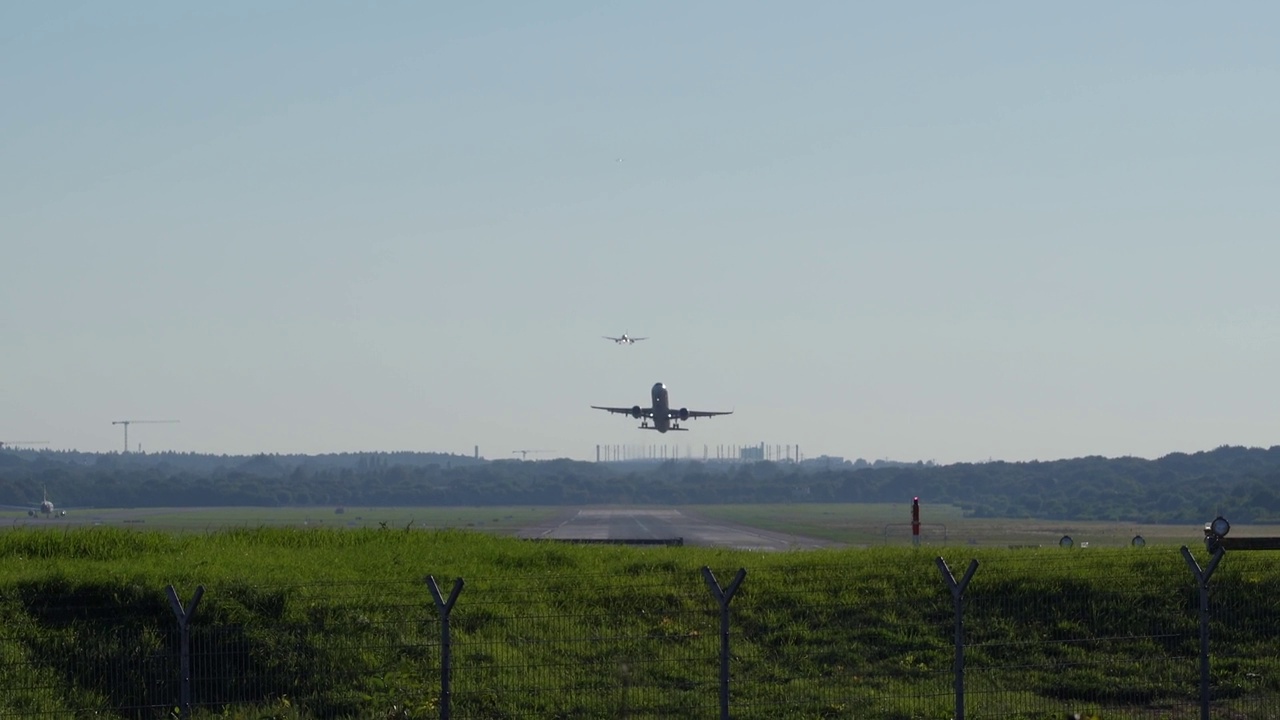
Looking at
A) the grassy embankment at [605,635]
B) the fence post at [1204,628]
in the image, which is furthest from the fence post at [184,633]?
the fence post at [1204,628]

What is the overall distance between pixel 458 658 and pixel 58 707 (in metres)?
5.69

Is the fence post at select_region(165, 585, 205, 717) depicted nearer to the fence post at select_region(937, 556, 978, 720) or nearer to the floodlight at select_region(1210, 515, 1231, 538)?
the fence post at select_region(937, 556, 978, 720)

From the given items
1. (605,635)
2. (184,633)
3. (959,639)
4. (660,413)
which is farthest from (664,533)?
(184,633)

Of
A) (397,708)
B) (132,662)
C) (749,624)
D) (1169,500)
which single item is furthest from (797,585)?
(1169,500)

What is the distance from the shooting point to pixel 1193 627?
25.3 m

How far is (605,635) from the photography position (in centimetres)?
2361

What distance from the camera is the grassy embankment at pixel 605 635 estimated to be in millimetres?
20906

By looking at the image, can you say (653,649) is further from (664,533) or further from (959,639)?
(664,533)

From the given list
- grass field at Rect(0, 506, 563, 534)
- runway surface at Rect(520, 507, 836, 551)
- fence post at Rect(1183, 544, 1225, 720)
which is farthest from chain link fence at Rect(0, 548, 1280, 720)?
runway surface at Rect(520, 507, 836, 551)

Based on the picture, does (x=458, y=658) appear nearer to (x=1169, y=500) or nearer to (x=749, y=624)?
(x=749, y=624)

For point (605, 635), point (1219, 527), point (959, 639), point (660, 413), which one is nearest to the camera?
point (959, 639)

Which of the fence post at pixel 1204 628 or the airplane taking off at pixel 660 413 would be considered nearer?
the fence post at pixel 1204 628

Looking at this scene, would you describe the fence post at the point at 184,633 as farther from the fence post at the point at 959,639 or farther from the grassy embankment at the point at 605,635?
the fence post at the point at 959,639

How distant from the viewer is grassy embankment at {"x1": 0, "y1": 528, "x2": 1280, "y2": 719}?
2091 centimetres
